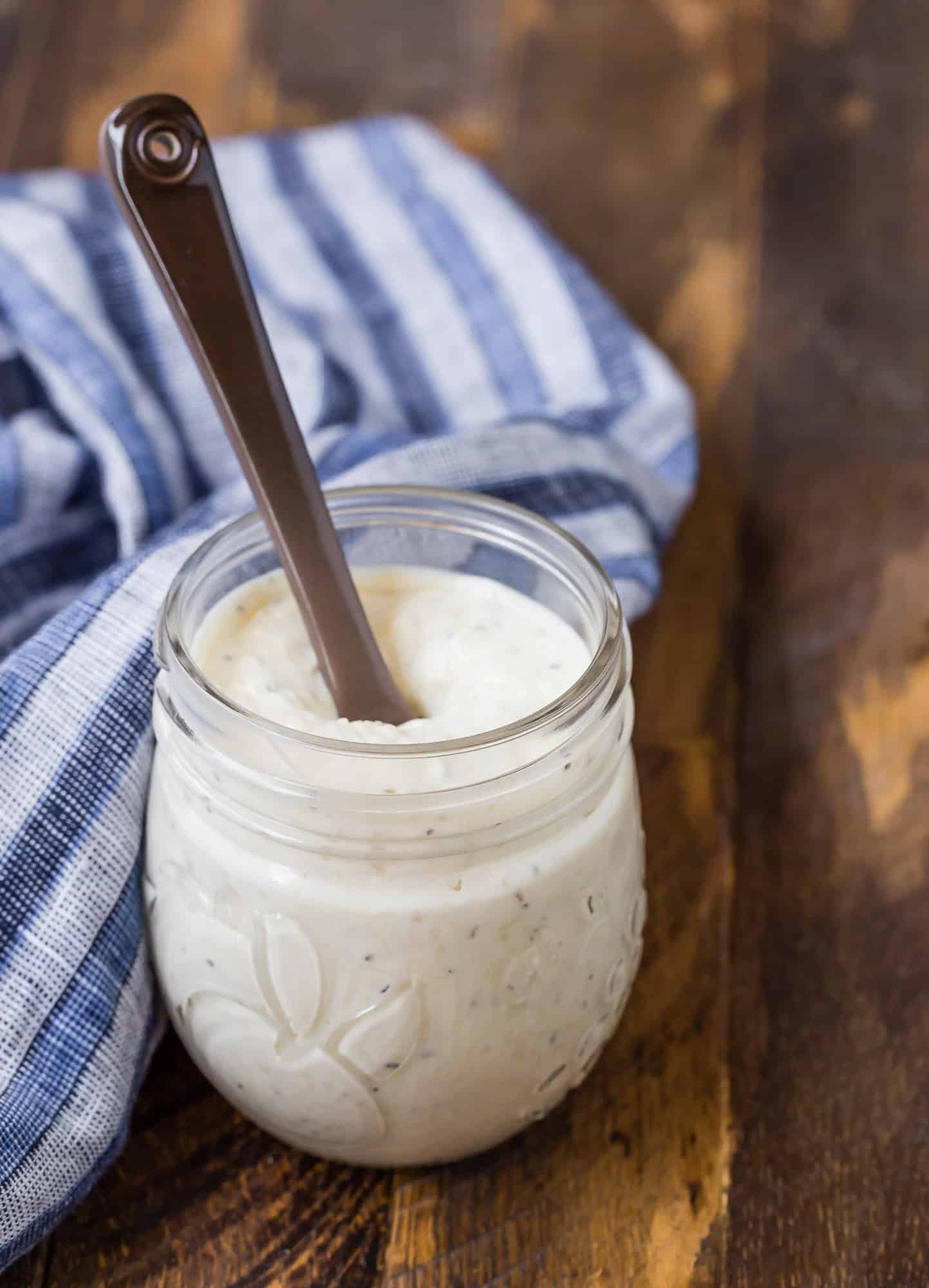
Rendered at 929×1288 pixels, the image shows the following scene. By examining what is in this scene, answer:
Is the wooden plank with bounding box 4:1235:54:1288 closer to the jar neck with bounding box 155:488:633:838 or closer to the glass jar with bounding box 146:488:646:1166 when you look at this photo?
the glass jar with bounding box 146:488:646:1166

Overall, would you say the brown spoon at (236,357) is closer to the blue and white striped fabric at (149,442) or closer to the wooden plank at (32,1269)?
the blue and white striped fabric at (149,442)

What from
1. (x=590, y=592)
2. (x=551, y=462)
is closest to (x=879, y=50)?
(x=551, y=462)

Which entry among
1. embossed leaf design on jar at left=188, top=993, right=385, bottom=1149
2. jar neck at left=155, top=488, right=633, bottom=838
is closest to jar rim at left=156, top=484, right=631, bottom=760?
jar neck at left=155, top=488, right=633, bottom=838

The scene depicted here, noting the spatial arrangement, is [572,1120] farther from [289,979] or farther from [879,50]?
[879,50]

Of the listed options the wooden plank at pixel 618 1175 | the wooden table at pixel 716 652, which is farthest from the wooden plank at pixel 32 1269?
the wooden plank at pixel 618 1175

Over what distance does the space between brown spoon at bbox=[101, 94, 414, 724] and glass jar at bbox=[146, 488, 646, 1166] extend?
52mm

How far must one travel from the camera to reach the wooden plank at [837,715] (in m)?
0.67

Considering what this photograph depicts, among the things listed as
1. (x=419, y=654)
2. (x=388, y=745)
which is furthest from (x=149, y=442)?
(x=388, y=745)

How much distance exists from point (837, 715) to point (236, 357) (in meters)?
0.48

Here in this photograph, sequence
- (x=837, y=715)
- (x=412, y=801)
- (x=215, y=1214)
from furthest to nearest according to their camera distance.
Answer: (x=837, y=715)
(x=215, y=1214)
(x=412, y=801)

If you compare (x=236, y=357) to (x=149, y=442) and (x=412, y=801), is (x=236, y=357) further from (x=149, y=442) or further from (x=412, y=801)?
(x=149, y=442)

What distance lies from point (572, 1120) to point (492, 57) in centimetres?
116

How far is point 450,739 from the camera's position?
0.58m

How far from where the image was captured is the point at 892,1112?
0.69m
